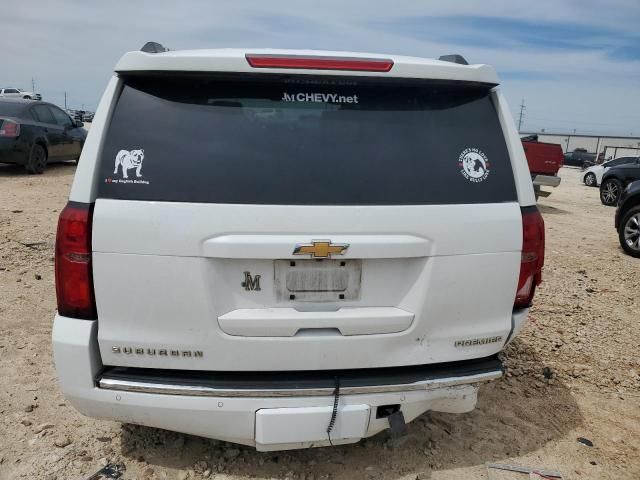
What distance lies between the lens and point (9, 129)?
36.7ft

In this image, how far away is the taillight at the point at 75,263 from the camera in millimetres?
2086

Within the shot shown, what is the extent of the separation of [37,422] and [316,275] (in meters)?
2.13

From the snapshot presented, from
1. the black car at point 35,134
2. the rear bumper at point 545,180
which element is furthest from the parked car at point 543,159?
the black car at point 35,134

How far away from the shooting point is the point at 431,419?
3299 mm

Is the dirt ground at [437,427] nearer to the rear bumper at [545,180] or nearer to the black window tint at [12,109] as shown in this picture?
the black window tint at [12,109]

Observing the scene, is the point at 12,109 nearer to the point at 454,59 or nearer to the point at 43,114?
the point at 43,114

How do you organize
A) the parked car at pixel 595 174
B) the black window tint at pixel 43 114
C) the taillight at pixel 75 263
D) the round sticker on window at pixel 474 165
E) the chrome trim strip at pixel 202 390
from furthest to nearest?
the parked car at pixel 595 174 < the black window tint at pixel 43 114 < the round sticker on window at pixel 474 165 < the chrome trim strip at pixel 202 390 < the taillight at pixel 75 263

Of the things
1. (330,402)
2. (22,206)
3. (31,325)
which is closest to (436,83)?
(330,402)

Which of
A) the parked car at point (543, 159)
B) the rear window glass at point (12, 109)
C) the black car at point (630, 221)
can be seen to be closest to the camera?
the black car at point (630, 221)

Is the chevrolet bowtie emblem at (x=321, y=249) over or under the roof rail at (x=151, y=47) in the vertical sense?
under

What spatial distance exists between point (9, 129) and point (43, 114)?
1.59 metres

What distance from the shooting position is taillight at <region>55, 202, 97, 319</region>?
6.84ft

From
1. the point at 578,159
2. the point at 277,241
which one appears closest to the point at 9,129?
the point at 277,241

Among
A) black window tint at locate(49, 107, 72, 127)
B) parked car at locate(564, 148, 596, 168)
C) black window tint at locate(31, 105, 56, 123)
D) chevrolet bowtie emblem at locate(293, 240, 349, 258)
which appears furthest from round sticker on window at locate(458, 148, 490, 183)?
parked car at locate(564, 148, 596, 168)
